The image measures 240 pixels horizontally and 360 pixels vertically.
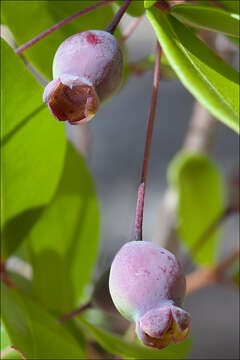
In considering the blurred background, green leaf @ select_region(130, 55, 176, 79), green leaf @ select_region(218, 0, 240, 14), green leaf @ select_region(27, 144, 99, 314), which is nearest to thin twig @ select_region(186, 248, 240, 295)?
green leaf @ select_region(27, 144, 99, 314)

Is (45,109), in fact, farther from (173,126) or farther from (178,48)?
(173,126)

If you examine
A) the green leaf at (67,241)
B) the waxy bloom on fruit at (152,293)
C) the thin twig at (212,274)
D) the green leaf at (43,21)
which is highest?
the green leaf at (43,21)

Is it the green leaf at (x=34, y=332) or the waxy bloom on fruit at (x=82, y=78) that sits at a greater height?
the waxy bloom on fruit at (x=82, y=78)

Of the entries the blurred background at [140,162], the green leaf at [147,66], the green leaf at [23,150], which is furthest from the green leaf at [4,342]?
the blurred background at [140,162]

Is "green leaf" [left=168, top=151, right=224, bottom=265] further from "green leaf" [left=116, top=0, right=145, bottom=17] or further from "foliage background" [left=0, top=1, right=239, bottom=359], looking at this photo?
"foliage background" [left=0, top=1, right=239, bottom=359]

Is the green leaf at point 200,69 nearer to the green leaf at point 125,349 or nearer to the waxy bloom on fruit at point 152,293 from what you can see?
the waxy bloom on fruit at point 152,293

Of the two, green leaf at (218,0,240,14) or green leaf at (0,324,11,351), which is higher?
green leaf at (218,0,240,14)

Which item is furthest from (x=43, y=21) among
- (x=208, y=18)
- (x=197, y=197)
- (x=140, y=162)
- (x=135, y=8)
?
(x=140, y=162)

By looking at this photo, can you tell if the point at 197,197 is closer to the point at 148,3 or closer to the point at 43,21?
the point at 43,21
